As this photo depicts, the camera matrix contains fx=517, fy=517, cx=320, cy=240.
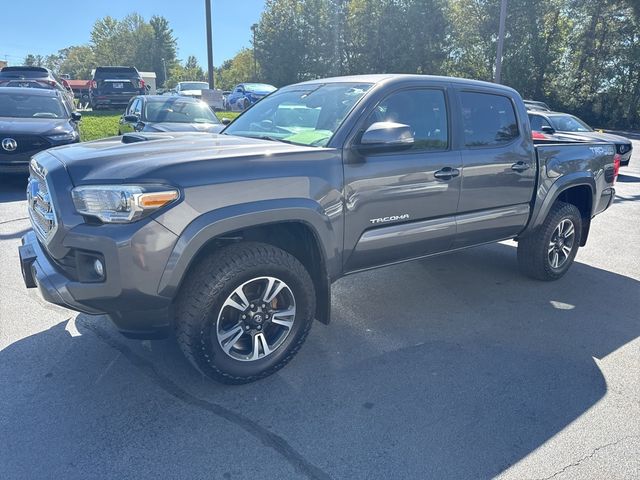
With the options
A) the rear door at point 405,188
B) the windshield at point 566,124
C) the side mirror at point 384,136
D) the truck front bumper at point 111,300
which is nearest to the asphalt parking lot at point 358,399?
the truck front bumper at point 111,300

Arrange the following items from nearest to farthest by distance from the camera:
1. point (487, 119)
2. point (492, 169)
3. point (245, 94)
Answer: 1. point (492, 169)
2. point (487, 119)
3. point (245, 94)

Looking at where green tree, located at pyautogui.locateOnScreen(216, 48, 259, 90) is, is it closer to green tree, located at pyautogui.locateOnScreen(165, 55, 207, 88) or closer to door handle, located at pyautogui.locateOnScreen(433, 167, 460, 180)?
green tree, located at pyautogui.locateOnScreen(165, 55, 207, 88)

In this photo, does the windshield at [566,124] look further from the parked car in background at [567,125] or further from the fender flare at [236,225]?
the fender flare at [236,225]

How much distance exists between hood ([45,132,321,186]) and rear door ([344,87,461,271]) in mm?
453

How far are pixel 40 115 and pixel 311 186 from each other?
7.94 metres

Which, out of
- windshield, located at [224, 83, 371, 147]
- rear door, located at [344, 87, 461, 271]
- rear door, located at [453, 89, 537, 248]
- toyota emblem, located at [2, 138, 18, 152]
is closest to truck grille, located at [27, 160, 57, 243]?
windshield, located at [224, 83, 371, 147]

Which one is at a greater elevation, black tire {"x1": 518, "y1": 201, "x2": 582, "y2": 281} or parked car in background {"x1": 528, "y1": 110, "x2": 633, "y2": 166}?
parked car in background {"x1": 528, "y1": 110, "x2": 633, "y2": 166}

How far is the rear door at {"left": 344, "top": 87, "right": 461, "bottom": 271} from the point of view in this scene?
342 centimetres

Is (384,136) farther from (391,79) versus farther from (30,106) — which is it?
(30,106)

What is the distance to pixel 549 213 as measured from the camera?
4.97 m

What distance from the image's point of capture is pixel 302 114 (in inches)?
153

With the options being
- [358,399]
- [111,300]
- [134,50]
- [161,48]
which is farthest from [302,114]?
[161,48]

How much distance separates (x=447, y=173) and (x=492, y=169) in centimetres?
58

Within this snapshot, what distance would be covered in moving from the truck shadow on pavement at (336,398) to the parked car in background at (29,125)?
17.2 feet
